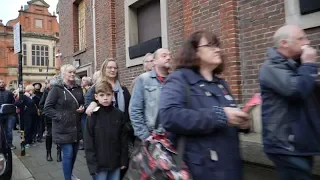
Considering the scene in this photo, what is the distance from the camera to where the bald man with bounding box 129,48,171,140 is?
294 cm

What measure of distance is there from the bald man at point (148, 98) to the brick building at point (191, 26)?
6.08ft

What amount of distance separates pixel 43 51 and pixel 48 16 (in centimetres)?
715

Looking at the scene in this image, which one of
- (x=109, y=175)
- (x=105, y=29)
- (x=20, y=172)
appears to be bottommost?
(x=20, y=172)

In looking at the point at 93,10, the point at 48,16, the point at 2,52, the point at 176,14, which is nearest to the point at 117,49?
the point at 93,10

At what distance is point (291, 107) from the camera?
203 centimetres

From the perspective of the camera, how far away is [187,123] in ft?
5.37

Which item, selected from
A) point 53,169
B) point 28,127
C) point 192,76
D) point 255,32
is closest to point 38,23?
point 28,127

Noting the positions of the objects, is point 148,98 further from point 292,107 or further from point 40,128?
point 40,128

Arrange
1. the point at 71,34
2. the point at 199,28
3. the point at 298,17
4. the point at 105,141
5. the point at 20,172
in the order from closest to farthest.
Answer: the point at 105,141, the point at 298,17, the point at 199,28, the point at 20,172, the point at 71,34

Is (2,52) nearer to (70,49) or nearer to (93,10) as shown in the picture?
(70,49)

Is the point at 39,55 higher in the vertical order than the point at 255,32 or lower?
higher

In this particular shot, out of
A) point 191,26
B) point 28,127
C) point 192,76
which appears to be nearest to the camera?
point 192,76

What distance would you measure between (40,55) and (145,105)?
1742 inches

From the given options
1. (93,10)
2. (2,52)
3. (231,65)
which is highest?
(2,52)
